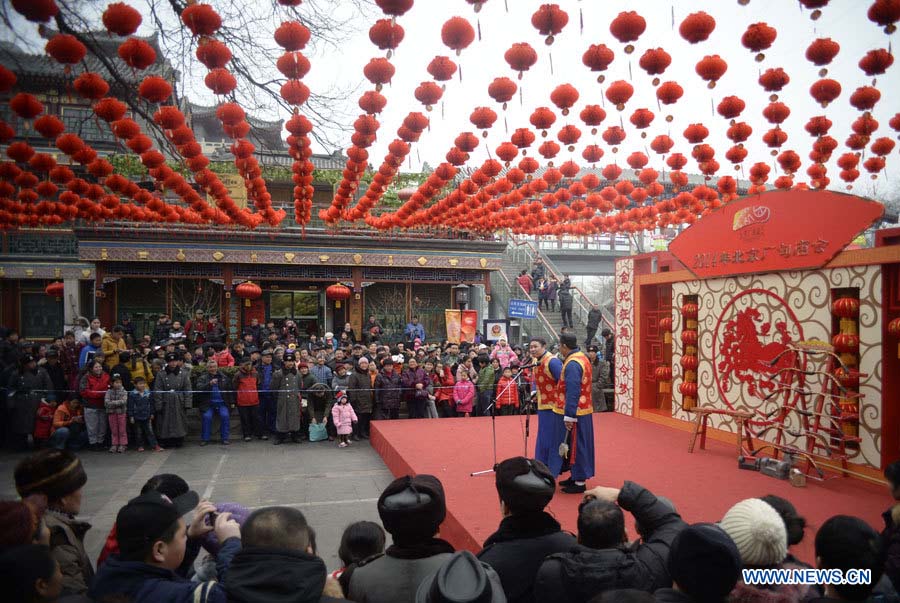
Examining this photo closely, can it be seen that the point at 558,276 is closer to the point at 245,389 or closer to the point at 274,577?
the point at 245,389

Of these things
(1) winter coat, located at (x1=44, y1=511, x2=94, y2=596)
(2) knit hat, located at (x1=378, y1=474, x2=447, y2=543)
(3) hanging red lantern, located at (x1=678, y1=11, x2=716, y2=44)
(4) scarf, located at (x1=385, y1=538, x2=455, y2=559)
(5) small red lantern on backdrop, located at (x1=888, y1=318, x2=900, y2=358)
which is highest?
(3) hanging red lantern, located at (x1=678, y1=11, x2=716, y2=44)

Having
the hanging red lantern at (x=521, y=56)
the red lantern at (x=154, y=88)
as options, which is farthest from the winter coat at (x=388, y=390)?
the hanging red lantern at (x=521, y=56)

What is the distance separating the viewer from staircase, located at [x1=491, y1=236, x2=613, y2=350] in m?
17.7

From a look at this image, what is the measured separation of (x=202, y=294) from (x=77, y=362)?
24.7ft

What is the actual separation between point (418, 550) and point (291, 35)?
477cm

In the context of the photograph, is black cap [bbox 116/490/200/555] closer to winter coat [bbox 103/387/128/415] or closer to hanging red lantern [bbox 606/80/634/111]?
hanging red lantern [bbox 606/80/634/111]

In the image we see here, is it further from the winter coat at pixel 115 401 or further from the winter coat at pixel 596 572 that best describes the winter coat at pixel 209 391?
the winter coat at pixel 596 572

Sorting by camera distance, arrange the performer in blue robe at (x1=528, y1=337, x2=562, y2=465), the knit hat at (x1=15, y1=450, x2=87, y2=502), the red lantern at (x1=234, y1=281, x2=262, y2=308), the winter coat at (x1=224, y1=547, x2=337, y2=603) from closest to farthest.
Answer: the winter coat at (x1=224, y1=547, x2=337, y2=603), the knit hat at (x1=15, y1=450, x2=87, y2=502), the performer in blue robe at (x1=528, y1=337, x2=562, y2=465), the red lantern at (x1=234, y1=281, x2=262, y2=308)

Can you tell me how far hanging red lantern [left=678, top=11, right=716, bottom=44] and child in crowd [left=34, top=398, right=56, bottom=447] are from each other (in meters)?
10.4

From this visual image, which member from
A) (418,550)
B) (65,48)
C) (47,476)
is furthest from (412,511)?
(65,48)

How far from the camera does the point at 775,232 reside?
741 cm

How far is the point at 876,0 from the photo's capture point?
4.70 metres

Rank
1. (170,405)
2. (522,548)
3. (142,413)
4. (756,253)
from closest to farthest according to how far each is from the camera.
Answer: (522,548) → (756,253) → (142,413) → (170,405)

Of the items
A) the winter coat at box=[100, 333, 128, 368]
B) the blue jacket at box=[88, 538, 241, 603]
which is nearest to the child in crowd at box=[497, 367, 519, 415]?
the winter coat at box=[100, 333, 128, 368]
